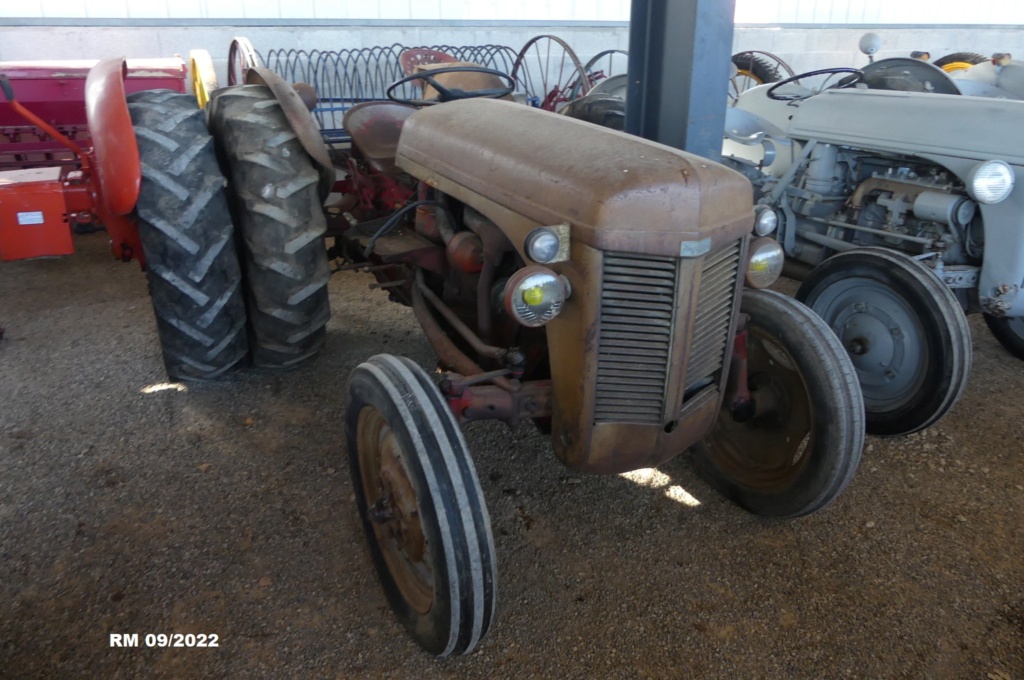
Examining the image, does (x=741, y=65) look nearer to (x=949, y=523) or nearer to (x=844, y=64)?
(x=844, y=64)

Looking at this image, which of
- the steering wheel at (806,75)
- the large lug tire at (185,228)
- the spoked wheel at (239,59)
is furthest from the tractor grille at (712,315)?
the spoked wheel at (239,59)

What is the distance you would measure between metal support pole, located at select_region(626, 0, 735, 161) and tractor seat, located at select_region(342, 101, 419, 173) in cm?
92

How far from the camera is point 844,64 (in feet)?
→ 32.0

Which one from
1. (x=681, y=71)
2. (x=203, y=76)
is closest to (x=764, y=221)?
(x=681, y=71)

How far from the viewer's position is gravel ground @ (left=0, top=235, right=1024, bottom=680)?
5.95 feet

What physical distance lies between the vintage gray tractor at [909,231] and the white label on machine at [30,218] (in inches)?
117

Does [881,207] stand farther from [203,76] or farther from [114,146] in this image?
[203,76]

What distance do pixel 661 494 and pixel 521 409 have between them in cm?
84

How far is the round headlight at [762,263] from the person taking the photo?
1.86 m

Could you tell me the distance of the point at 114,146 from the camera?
7.75ft

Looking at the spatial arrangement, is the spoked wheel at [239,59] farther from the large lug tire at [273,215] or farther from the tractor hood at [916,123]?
the tractor hood at [916,123]

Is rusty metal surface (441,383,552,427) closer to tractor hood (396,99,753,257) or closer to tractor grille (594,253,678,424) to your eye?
tractor grille (594,253,678,424)

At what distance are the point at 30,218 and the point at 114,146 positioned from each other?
50cm

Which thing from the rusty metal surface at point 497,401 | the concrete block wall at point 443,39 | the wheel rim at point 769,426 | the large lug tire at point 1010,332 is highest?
the concrete block wall at point 443,39
